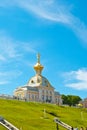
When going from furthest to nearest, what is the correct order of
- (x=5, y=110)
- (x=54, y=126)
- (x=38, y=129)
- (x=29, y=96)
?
(x=29, y=96) < (x=5, y=110) < (x=54, y=126) < (x=38, y=129)

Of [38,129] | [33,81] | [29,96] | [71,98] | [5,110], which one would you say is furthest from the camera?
[71,98]

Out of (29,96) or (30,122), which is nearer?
(30,122)

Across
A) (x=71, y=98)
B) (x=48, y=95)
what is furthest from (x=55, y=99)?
(x=71, y=98)

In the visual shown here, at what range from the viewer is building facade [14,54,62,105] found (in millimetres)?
123562

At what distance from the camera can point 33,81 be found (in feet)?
435

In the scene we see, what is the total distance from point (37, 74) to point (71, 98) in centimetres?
3428

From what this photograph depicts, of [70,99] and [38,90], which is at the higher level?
[70,99]

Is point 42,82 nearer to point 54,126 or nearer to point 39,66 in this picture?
point 39,66

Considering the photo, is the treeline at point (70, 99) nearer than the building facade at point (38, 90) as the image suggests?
No

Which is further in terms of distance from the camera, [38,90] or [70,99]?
[70,99]

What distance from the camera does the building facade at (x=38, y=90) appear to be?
12356cm

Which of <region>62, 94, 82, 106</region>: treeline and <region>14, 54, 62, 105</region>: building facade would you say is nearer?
<region>14, 54, 62, 105</region>: building facade

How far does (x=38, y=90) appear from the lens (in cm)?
12700

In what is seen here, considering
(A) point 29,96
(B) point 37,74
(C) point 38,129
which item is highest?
(B) point 37,74
